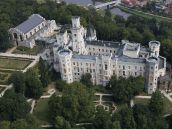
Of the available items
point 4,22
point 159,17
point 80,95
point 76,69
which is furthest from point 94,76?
point 159,17

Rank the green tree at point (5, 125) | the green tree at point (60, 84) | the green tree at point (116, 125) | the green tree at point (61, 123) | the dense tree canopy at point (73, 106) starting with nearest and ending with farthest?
the green tree at point (5, 125), the green tree at point (116, 125), the green tree at point (61, 123), the dense tree canopy at point (73, 106), the green tree at point (60, 84)

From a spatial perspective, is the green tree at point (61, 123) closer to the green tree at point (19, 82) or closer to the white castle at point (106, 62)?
the green tree at point (19, 82)

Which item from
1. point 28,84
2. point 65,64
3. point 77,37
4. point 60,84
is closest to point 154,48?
point 77,37

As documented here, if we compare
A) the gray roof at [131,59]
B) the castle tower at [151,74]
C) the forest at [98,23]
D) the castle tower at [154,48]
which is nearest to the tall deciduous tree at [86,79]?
the gray roof at [131,59]

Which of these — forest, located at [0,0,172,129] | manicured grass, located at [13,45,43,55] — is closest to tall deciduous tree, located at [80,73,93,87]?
forest, located at [0,0,172,129]

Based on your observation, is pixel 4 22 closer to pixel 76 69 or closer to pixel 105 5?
pixel 76 69

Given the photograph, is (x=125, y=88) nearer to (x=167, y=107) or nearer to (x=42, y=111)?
(x=167, y=107)
